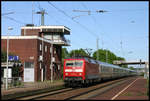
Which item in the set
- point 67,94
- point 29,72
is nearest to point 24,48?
point 29,72

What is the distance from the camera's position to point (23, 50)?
45312 millimetres

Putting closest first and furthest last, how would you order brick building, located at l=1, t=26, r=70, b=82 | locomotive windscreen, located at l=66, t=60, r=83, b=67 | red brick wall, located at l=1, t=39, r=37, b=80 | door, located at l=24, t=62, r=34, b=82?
locomotive windscreen, located at l=66, t=60, r=83, b=67
door, located at l=24, t=62, r=34, b=82
brick building, located at l=1, t=26, r=70, b=82
red brick wall, located at l=1, t=39, r=37, b=80

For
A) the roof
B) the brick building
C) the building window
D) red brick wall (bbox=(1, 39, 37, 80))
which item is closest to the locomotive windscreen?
the brick building

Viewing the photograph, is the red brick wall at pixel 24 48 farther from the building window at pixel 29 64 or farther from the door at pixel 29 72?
the door at pixel 29 72

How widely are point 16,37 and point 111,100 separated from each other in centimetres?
3123

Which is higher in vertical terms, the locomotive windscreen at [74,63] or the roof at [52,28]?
the roof at [52,28]

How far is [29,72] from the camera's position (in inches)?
1750

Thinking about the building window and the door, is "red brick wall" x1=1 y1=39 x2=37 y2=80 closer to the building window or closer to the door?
the building window

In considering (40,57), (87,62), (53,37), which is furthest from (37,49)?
(87,62)

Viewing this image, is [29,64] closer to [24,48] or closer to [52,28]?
[24,48]

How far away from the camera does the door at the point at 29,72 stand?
145 feet

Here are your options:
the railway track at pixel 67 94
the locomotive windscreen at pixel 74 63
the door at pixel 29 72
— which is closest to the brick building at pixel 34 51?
the door at pixel 29 72

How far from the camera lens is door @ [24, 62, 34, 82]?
145ft

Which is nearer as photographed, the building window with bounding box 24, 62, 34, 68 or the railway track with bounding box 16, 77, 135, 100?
the railway track with bounding box 16, 77, 135, 100
